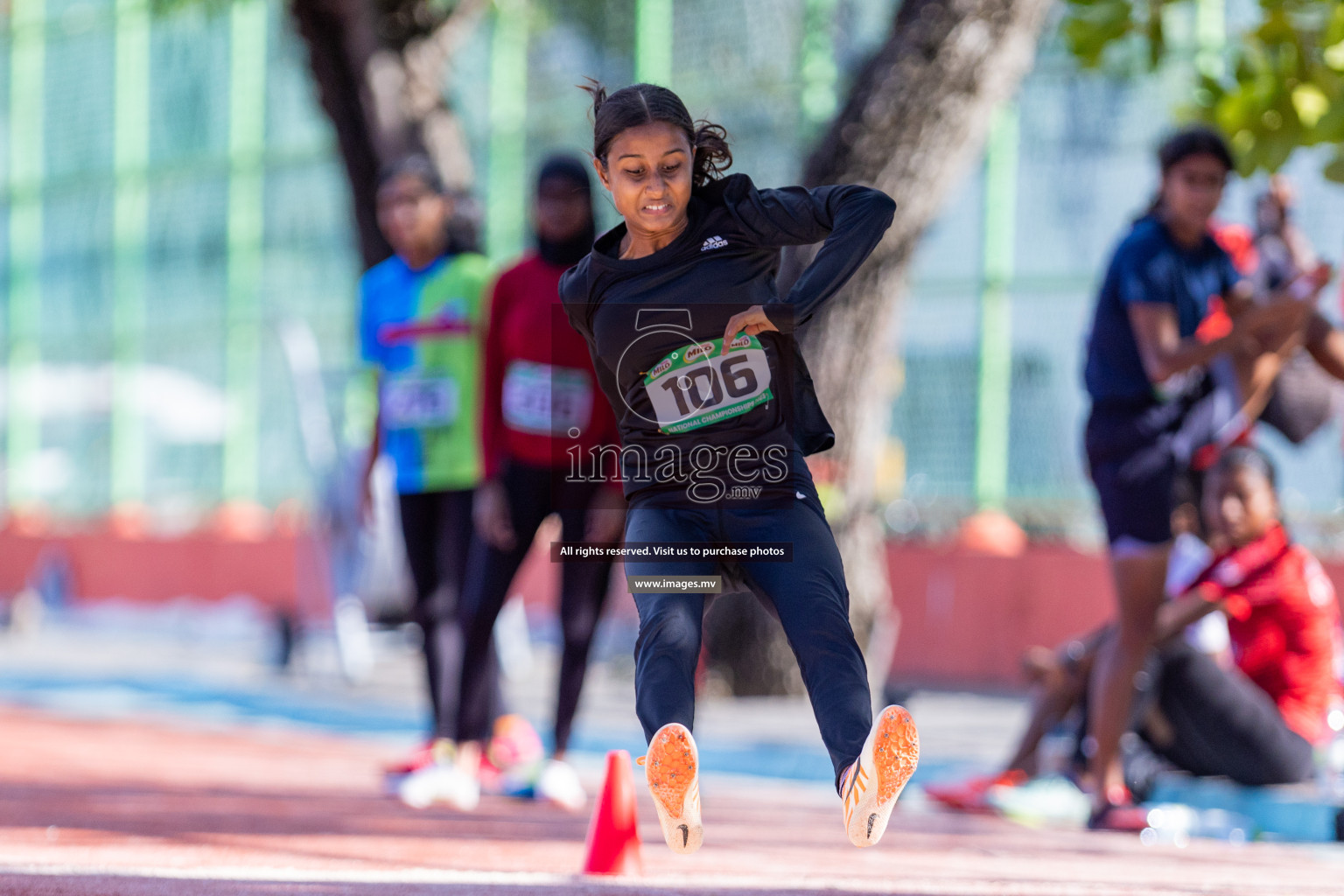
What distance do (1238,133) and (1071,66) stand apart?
4764 millimetres

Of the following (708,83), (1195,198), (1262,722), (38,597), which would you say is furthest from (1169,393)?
(38,597)

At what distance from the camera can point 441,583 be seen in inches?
244

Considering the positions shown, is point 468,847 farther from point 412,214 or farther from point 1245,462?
point 1245,462

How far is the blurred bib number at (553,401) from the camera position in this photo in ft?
18.6

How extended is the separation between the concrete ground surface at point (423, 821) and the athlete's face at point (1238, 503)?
1074 millimetres

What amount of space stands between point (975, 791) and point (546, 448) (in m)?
2.03

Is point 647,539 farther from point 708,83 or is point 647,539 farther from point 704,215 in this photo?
point 708,83

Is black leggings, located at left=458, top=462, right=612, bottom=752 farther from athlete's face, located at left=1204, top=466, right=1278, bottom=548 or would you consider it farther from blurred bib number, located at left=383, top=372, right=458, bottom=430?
athlete's face, located at left=1204, top=466, right=1278, bottom=548

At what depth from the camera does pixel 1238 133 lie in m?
5.90

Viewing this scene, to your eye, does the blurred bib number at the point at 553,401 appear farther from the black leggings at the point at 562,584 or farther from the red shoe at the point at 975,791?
the red shoe at the point at 975,791

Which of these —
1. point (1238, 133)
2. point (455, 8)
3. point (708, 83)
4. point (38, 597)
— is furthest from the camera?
point (38, 597)

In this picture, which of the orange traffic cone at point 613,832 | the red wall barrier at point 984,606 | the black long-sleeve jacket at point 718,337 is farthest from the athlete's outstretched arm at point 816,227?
the red wall barrier at point 984,606

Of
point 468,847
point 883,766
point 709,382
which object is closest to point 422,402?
point 468,847

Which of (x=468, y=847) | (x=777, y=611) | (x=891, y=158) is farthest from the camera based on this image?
(x=891, y=158)
